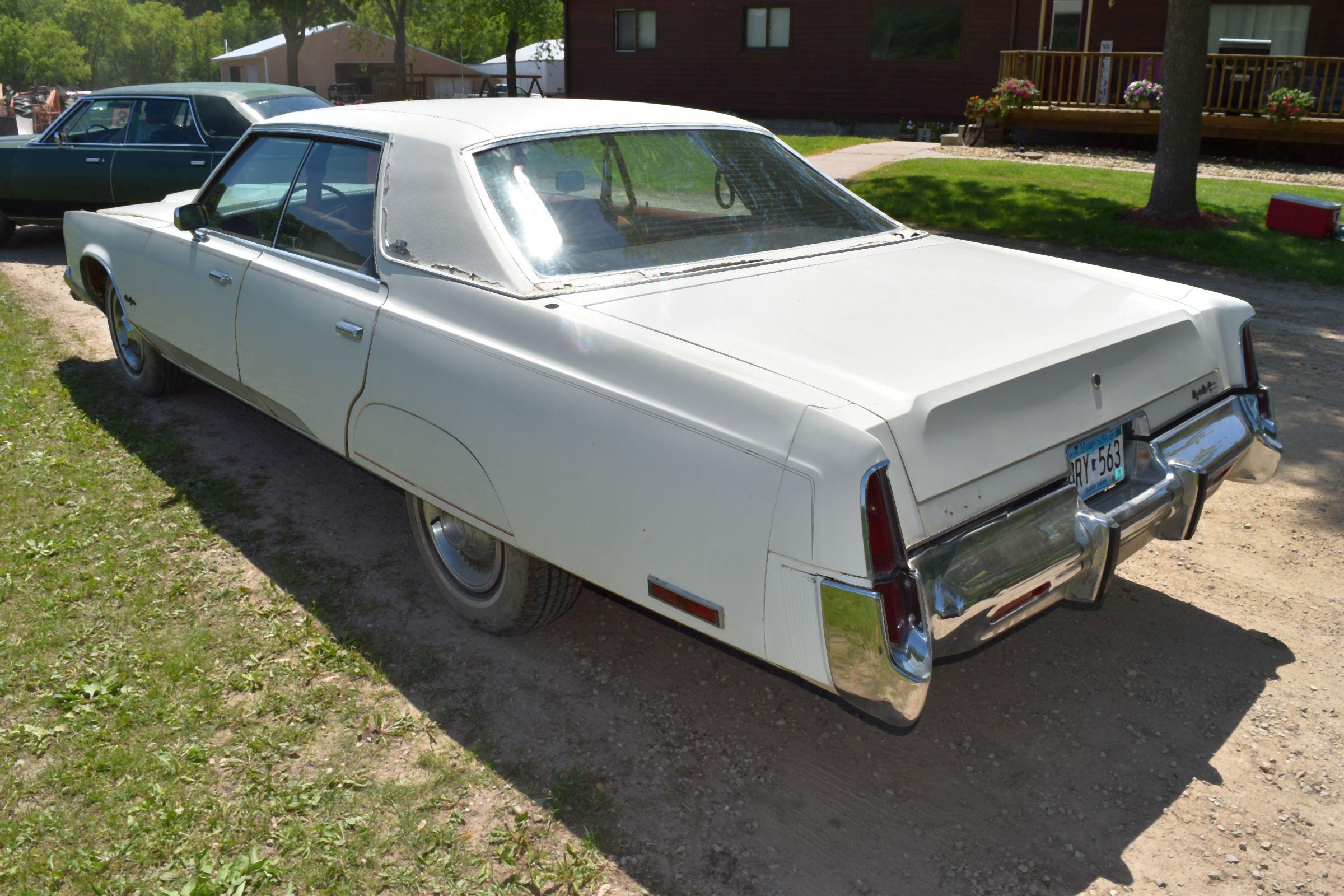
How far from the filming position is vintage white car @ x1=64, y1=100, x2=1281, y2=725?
2570mm

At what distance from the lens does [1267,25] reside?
19.5m

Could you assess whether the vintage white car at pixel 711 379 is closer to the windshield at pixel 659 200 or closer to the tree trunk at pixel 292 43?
the windshield at pixel 659 200

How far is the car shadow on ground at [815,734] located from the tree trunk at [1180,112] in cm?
820

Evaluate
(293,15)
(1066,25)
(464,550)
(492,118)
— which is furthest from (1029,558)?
(293,15)

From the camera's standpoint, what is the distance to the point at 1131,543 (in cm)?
323

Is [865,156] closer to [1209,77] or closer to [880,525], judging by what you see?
[1209,77]

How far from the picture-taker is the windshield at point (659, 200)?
3510 mm

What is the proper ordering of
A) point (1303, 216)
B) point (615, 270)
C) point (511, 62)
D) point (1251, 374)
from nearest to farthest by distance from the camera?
point (615, 270) → point (1251, 374) → point (1303, 216) → point (511, 62)

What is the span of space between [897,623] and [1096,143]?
59.4 feet

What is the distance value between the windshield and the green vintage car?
670 cm

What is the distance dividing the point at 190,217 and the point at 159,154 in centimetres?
589

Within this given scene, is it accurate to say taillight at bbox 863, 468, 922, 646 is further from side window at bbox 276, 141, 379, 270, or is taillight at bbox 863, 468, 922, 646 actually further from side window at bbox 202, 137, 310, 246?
side window at bbox 202, 137, 310, 246

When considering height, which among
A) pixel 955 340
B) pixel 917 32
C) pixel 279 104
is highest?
pixel 917 32

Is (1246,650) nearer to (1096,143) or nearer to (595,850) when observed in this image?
(595,850)
